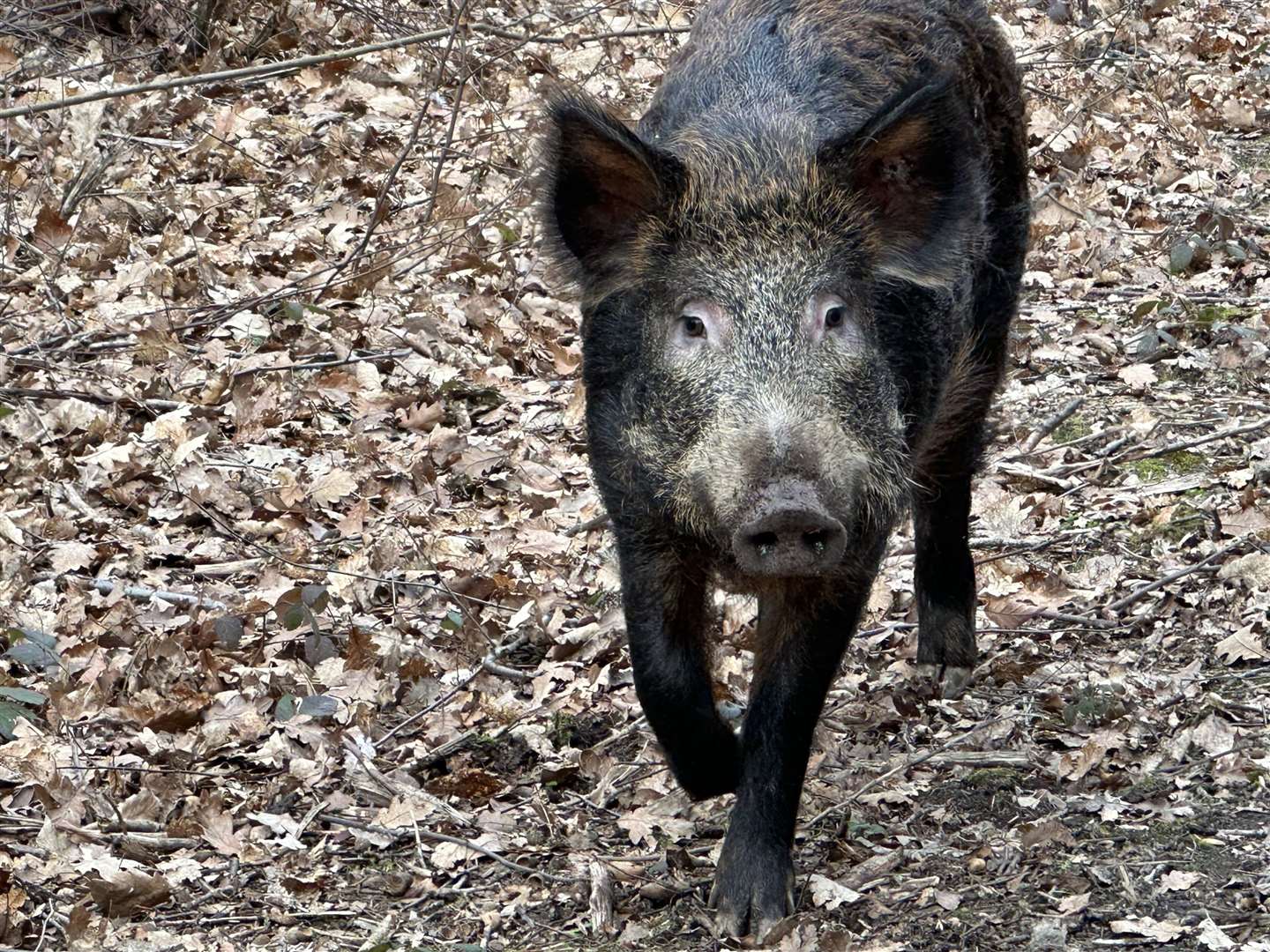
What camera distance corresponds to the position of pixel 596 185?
177 inches

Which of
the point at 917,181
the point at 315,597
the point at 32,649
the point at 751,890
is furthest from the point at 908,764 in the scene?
the point at 32,649

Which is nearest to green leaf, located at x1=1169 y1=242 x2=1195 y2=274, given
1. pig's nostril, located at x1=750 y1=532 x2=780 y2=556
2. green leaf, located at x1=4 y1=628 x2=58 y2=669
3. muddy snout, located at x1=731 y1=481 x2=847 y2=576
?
muddy snout, located at x1=731 y1=481 x2=847 y2=576

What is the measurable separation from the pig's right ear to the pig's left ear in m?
0.50

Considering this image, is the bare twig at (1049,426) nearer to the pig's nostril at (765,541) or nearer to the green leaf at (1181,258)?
the green leaf at (1181,258)

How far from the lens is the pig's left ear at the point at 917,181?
436 cm

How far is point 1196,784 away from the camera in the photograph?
459 cm

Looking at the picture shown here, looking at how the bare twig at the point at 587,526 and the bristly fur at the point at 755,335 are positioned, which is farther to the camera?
the bare twig at the point at 587,526

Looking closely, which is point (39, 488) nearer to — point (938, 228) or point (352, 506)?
point (352, 506)

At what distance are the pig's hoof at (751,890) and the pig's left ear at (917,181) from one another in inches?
66.2

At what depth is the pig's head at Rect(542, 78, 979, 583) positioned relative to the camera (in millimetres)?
4031

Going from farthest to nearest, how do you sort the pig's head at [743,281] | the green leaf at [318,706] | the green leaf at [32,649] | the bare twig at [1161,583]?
1. the bare twig at [1161,583]
2. the green leaf at [318,706]
3. the green leaf at [32,649]
4. the pig's head at [743,281]

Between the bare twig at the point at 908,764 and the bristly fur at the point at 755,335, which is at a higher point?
the bristly fur at the point at 755,335

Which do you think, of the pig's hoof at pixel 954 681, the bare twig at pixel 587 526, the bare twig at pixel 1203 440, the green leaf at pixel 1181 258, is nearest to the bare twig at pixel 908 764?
A: the pig's hoof at pixel 954 681

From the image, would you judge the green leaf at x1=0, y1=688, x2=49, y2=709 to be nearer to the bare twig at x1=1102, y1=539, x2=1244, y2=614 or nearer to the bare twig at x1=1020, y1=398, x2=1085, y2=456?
the bare twig at x1=1102, y1=539, x2=1244, y2=614
